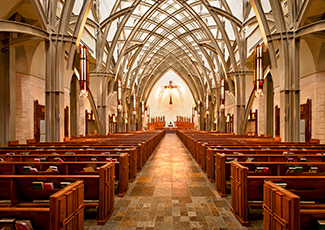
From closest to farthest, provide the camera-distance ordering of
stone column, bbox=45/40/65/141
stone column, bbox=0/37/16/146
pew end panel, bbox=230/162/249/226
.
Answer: pew end panel, bbox=230/162/249/226 → stone column, bbox=0/37/16/146 → stone column, bbox=45/40/65/141

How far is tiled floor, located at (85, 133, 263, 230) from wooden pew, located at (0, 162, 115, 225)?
0.88 feet

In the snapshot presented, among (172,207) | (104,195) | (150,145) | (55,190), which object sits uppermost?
(55,190)

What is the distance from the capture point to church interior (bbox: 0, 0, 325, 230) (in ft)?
9.84

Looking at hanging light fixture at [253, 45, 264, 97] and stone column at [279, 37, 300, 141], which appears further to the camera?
hanging light fixture at [253, 45, 264, 97]

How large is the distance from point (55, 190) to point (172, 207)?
2.08 meters

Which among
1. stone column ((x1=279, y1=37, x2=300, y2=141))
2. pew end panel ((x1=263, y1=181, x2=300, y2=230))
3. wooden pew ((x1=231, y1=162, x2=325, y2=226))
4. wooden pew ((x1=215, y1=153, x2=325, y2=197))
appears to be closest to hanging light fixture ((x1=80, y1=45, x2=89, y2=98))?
wooden pew ((x1=215, y1=153, x2=325, y2=197))

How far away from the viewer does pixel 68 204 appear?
2.28 metres

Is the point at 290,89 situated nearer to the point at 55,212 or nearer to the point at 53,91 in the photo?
the point at 55,212

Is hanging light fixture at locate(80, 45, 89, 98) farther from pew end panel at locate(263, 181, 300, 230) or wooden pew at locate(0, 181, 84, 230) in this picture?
pew end panel at locate(263, 181, 300, 230)

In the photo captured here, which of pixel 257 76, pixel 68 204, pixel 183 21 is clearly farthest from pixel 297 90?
pixel 183 21

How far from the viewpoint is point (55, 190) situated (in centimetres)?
298

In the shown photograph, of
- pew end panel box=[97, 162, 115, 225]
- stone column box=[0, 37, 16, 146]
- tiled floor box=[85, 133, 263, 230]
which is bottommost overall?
tiled floor box=[85, 133, 263, 230]

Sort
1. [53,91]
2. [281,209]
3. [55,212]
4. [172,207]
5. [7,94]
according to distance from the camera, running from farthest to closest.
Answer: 1. [53,91]
2. [7,94]
3. [172,207]
4. [281,209]
5. [55,212]

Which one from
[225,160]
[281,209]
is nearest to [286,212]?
[281,209]
